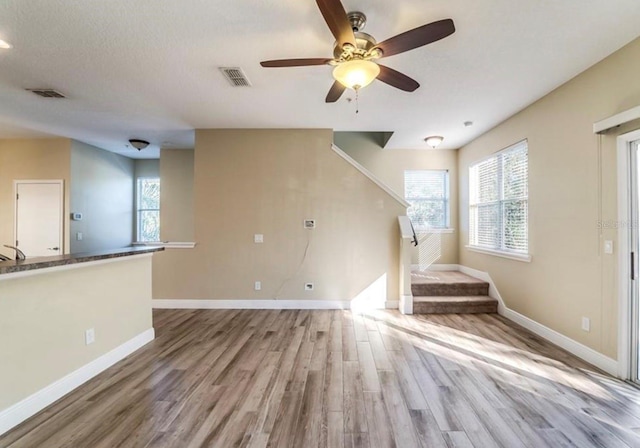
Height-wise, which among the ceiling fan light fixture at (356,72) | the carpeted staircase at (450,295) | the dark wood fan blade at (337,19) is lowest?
the carpeted staircase at (450,295)

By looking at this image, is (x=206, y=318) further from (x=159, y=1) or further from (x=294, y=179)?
(x=159, y=1)

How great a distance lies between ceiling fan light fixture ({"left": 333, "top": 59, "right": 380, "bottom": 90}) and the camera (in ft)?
6.56

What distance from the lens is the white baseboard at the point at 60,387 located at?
6.16 feet

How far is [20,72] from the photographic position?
278 cm

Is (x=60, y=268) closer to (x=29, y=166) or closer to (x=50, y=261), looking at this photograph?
(x=50, y=261)

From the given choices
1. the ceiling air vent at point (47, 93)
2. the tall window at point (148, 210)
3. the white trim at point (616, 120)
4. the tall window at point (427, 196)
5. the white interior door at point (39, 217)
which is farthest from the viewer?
the tall window at point (148, 210)

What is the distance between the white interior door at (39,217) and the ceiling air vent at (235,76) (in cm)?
424

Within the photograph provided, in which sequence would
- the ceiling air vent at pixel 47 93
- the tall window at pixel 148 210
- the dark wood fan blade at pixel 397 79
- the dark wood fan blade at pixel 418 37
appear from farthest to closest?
the tall window at pixel 148 210 → the ceiling air vent at pixel 47 93 → the dark wood fan blade at pixel 397 79 → the dark wood fan blade at pixel 418 37

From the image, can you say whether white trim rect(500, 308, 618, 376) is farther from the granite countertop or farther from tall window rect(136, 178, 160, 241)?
tall window rect(136, 178, 160, 241)

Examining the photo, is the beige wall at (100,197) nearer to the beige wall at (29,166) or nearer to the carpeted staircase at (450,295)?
the beige wall at (29,166)

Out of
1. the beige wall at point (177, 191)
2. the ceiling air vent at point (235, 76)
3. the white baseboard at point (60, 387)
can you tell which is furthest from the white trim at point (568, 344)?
the beige wall at point (177, 191)

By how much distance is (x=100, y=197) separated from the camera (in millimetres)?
5676

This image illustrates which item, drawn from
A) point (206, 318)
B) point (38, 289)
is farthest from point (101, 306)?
point (206, 318)

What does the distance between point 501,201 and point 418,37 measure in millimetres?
3410
